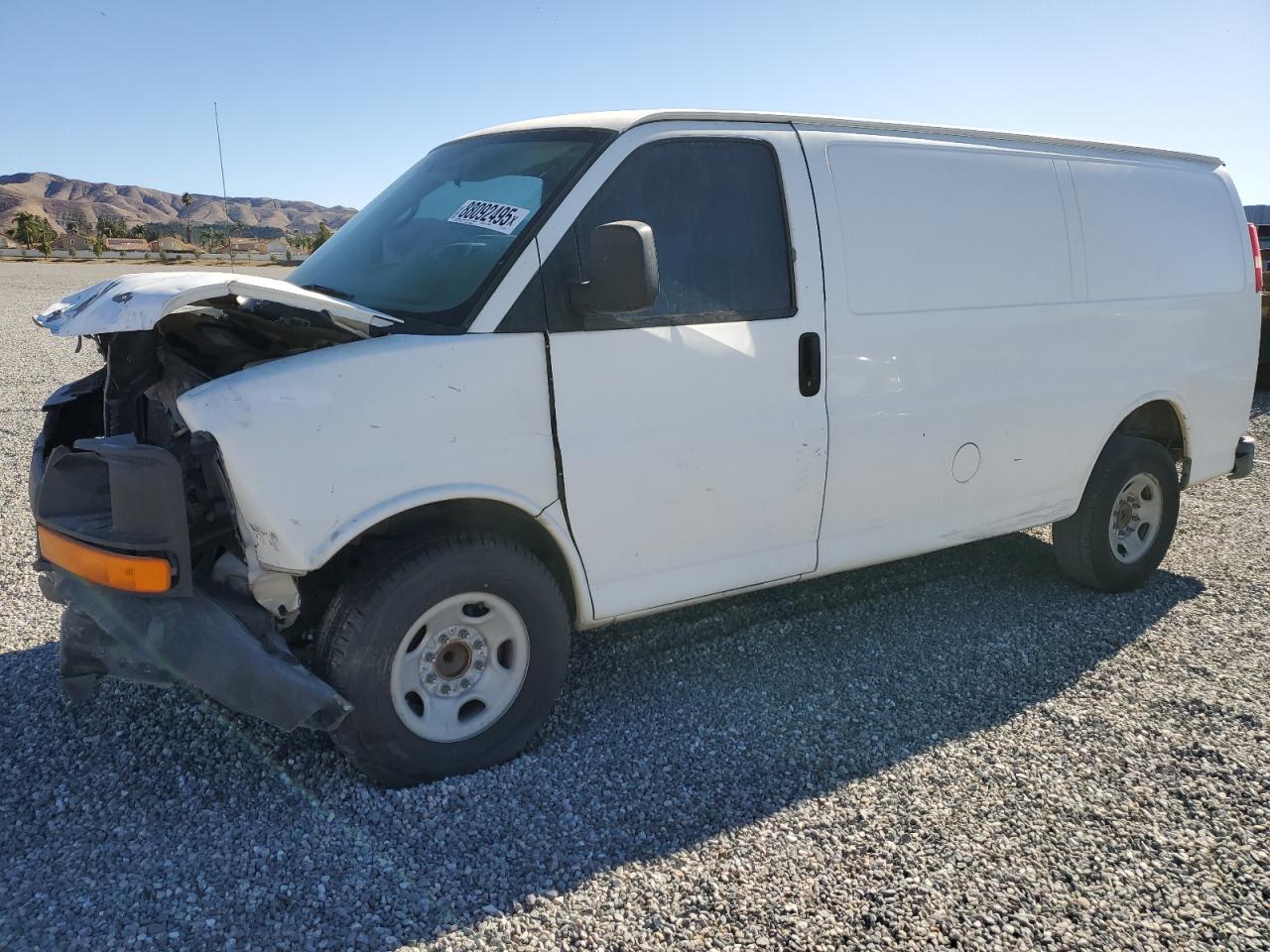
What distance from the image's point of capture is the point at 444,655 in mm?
3334

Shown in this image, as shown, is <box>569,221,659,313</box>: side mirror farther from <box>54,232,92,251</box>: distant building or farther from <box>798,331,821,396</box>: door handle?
<box>54,232,92,251</box>: distant building

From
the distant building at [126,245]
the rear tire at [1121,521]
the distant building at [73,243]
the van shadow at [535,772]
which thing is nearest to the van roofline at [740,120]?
the rear tire at [1121,521]

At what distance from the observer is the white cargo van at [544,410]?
2.96 m

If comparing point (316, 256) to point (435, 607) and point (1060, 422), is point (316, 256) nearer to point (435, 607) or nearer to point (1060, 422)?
point (435, 607)

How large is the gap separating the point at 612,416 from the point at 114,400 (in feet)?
5.67

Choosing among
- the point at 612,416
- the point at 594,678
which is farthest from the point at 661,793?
the point at 612,416

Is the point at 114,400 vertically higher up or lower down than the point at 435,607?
higher up

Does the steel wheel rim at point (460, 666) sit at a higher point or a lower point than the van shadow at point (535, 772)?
higher

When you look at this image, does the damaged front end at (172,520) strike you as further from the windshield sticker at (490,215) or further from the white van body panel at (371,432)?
the windshield sticker at (490,215)

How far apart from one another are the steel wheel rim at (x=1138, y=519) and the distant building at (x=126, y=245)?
179 feet

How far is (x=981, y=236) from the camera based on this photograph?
14.4 feet

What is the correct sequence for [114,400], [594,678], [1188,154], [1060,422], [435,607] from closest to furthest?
[435,607]
[114,400]
[594,678]
[1060,422]
[1188,154]

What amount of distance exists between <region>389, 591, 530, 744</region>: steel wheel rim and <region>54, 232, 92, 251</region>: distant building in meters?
52.1

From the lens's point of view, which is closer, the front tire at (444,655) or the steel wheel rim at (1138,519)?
the front tire at (444,655)
